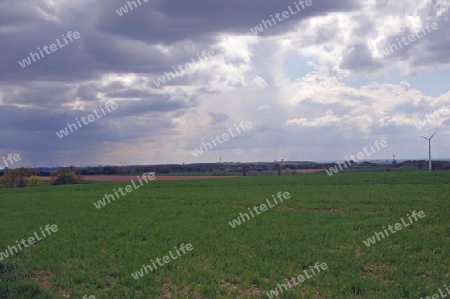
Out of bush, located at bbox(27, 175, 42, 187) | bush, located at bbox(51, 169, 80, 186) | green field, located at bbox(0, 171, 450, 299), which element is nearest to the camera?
green field, located at bbox(0, 171, 450, 299)

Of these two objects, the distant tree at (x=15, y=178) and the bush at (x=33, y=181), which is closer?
the bush at (x=33, y=181)

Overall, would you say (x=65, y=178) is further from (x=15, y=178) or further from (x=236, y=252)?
(x=236, y=252)

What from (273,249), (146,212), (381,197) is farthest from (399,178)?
(273,249)

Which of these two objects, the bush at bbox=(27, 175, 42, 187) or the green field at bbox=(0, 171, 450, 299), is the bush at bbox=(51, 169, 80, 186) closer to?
the bush at bbox=(27, 175, 42, 187)

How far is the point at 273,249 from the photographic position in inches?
510

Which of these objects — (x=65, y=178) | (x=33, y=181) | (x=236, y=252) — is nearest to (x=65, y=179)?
(x=65, y=178)

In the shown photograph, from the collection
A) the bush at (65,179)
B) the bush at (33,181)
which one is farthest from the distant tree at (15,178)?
the bush at (65,179)

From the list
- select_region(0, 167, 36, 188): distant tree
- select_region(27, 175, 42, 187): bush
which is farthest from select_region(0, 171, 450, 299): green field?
select_region(0, 167, 36, 188): distant tree

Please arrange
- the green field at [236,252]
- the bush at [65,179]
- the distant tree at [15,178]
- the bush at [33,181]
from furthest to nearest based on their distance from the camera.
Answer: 1. the distant tree at [15,178]
2. the bush at [33,181]
3. the bush at [65,179]
4. the green field at [236,252]

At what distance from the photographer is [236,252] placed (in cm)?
1296

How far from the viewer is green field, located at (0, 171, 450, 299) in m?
9.63

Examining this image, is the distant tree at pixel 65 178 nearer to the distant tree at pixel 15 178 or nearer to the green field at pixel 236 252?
the distant tree at pixel 15 178

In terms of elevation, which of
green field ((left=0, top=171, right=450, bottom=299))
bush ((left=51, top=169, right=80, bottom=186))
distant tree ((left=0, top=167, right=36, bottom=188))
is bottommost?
green field ((left=0, top=171, right=450, bottom=299))

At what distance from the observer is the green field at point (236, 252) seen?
963 cm
